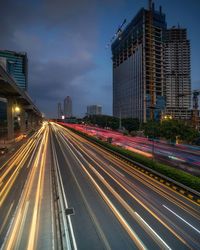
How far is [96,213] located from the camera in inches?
640

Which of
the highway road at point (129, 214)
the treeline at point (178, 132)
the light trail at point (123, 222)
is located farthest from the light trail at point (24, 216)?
the treeline at point (178, 132)

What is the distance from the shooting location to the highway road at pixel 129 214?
12.7 meters

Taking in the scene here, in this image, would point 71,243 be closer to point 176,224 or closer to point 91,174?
point 176,224

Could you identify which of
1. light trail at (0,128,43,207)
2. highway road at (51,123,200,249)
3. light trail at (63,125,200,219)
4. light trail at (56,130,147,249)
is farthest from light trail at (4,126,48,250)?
light trail at (63,125,200,219)

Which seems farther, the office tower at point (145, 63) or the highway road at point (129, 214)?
the office tower at point (145, 63)

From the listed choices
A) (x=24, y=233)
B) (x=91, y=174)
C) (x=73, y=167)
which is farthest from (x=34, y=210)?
(x=73, y=167)

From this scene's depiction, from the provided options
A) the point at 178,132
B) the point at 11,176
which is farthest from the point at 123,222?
the point at 178,132

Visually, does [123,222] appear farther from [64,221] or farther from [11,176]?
[11,176]

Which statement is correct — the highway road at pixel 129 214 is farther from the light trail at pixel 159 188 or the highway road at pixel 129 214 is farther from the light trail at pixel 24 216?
the light trail at pixel 24 216

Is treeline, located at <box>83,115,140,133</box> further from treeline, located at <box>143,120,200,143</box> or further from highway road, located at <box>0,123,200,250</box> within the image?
highway road, located at <box>0,123,200,250</box>

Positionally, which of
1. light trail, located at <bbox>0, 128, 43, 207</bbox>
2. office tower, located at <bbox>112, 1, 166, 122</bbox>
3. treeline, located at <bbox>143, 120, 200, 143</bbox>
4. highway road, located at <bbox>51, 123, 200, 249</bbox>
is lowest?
highway road, located at <bbox>51, 123, 200, 249</bbox>

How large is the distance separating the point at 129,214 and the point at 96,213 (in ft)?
7.64

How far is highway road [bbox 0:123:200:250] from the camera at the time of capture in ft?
41.5

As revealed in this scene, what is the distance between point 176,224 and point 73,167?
19494 millimetres
